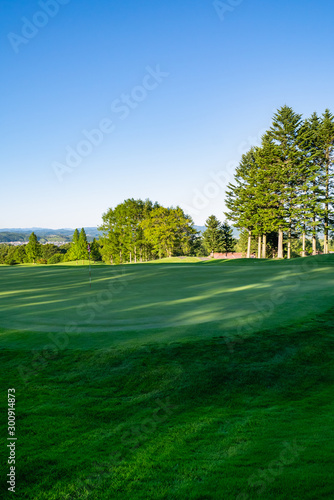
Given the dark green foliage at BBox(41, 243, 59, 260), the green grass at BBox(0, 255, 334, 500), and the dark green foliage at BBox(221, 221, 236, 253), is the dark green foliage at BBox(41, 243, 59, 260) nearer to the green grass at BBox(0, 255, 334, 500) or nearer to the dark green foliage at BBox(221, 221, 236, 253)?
the dark green foliage at BBox(221, 221, 236, 253)

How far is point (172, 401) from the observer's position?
14.4ft

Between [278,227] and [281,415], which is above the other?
[278,227]

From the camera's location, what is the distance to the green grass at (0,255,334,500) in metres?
2.84

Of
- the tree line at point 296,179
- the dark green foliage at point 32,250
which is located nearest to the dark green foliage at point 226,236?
the tree line at point 296,179

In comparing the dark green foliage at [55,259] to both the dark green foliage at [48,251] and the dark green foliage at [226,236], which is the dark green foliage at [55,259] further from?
the dark green foliage at [226,236]

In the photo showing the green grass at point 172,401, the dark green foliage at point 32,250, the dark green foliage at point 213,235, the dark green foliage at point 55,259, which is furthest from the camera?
the dark green foliage at point 55,259

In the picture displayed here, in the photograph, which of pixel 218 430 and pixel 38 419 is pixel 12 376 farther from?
pixel 218 430

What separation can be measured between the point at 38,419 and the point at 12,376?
1545 mm

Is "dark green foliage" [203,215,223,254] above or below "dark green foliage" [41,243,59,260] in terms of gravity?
above

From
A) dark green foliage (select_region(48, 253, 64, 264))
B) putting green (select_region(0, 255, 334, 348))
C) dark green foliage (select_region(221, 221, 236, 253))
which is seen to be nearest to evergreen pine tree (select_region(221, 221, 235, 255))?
dark green foliage (select_region(221, 221, 236, 253))

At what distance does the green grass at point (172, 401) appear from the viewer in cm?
284

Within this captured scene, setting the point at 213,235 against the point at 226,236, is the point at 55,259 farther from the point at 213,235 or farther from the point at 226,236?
the point at 226,236

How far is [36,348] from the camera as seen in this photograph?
617 cm

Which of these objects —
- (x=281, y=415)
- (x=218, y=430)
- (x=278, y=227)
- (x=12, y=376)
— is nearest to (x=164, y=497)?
(x=218, y=430)
